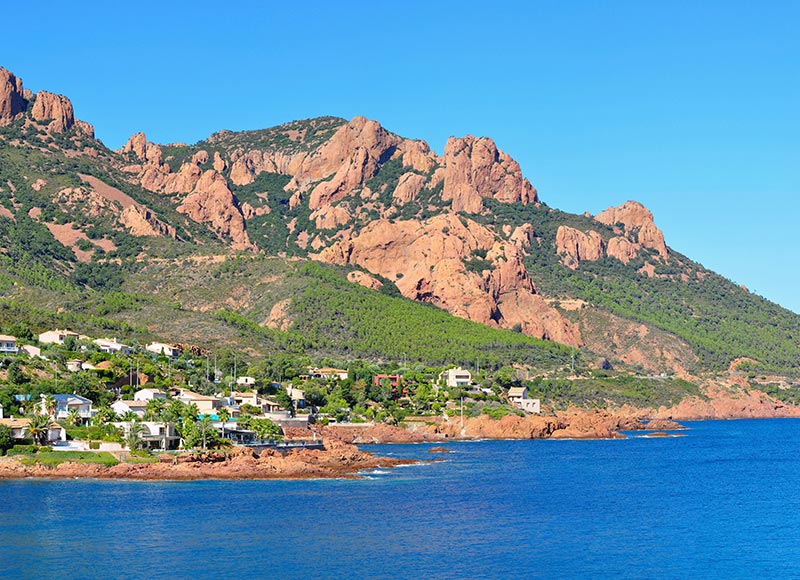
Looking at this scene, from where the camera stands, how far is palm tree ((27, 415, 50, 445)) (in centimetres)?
9206

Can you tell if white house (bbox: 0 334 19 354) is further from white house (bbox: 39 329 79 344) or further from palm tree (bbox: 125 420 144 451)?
palm tree (bbox: 125 420 144 451)

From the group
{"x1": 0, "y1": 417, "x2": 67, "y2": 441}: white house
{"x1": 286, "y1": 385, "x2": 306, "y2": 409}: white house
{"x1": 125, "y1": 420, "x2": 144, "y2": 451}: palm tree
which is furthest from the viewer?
{"x1": 286, "y1": 385, "x2": 306, "y2": 409}: white house

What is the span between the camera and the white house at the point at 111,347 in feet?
422

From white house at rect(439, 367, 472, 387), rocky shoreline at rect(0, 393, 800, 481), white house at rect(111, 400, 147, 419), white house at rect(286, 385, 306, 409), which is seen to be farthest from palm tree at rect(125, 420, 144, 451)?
white house at rect(439, 367, 472, 387)

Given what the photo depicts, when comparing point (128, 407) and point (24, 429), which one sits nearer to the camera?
point (24, 429)

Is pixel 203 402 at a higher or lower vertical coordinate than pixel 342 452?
higher

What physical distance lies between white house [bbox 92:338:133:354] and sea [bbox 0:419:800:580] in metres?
43.2

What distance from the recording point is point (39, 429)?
9219 centimetres

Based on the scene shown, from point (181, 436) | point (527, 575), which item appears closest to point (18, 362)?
point (181, 436)

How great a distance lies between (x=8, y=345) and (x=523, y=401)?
6738 centimetres

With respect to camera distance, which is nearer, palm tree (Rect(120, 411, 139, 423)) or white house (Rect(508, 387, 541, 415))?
palm tree (Rect(120, 411, 139, 423))

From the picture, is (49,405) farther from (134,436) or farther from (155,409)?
(134,436)

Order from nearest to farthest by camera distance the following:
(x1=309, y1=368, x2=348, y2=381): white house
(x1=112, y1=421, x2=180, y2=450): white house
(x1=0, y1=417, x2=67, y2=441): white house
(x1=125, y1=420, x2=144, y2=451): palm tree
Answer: (x1=0, y1=417, x2=67, y2=441): white house, (x1=125, y1=420, x2=144, y2=451): palm tree, (x1=112, y1=421, x2=180, y2=450): white house, (x1=309, y1=368, x2=348, y2=381): white house

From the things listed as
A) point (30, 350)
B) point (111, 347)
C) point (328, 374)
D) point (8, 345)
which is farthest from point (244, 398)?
point (328, 374)
